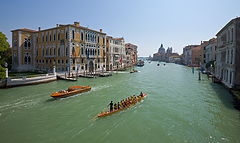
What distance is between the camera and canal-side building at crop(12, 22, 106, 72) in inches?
1399

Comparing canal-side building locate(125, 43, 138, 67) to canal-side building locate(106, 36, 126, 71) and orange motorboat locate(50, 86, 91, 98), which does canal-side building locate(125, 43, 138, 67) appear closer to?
canal-side building locate(106, 36, 126, 71)

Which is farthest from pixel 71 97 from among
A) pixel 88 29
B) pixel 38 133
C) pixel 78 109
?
→ pixel 88 29

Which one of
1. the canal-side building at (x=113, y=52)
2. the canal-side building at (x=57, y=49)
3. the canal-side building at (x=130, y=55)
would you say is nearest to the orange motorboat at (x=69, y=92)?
the canal-side building at (x=57, y=49)

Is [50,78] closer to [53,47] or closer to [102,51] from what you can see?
[53,47]

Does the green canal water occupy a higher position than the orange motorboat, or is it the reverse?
the orange motorboat

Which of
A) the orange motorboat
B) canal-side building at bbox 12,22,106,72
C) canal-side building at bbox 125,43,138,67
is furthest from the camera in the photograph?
canal-side building at bbox 125,43,138,67

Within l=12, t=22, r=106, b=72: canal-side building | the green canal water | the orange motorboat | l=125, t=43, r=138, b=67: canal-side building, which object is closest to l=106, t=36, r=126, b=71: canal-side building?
l=12, t=22, r=106, b=72: canal-side building

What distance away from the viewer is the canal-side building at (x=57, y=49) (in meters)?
35.5

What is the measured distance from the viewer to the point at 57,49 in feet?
120

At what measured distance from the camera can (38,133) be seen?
1022cm

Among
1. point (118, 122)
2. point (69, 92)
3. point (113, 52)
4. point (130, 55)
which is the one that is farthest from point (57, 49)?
point (130, 55)

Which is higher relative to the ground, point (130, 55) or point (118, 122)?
point (130, 55)

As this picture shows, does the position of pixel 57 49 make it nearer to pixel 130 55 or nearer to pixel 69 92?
pixel 69 92

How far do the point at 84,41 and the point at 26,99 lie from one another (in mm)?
23747
